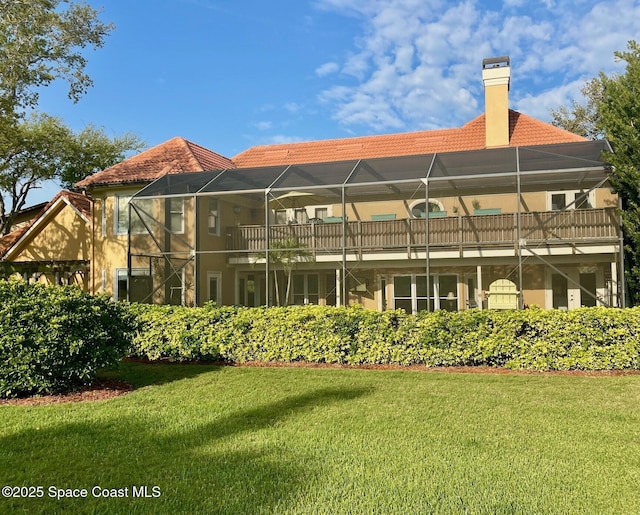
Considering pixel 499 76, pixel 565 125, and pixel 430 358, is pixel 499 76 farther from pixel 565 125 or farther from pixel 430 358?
pixel 430 358

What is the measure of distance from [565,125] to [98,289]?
26733 mm

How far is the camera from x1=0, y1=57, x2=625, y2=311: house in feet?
48.1

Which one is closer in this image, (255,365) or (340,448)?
(340,448)

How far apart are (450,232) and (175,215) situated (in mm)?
9401

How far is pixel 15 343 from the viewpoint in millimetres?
7082

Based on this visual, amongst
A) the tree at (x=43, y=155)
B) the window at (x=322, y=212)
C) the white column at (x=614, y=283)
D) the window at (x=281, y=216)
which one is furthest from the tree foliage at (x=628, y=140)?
the tree at (x=43, y=155)

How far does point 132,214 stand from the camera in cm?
1755

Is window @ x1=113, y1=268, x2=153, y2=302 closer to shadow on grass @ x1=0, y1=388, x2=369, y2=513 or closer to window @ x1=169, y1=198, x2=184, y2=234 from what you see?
window @ x1=169, y1=198, x2=184, y2=234

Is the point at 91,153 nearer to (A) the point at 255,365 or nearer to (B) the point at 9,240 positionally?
(B) the point at 9,240

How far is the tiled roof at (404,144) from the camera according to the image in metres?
19.0

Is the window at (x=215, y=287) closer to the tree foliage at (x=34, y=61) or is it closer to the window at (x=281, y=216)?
the window at (x=281, y=216)

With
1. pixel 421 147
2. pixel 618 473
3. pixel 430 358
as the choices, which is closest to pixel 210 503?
pixel 618 473

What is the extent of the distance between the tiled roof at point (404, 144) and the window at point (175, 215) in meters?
5.00

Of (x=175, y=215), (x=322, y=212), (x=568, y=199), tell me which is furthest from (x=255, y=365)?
(x=568, y=199)
